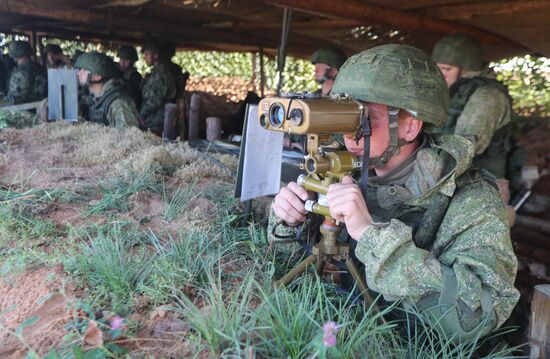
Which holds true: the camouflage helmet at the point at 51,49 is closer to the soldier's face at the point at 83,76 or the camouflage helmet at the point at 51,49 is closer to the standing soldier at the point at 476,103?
the soldier's face at the point at 83,76

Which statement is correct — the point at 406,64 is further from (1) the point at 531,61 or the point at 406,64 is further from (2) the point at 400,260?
(1) the point at 531,61

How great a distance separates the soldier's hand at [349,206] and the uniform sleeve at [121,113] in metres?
5.16

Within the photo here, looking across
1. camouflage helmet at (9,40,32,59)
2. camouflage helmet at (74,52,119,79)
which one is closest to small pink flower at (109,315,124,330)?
camouflage helmet at (74,52,119,79)

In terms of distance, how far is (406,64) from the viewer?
198 cm

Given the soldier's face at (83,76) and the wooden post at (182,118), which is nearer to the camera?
the soldier's face at (83,76)

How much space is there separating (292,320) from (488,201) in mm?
869

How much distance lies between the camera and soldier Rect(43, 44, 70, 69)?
10555 millimetres

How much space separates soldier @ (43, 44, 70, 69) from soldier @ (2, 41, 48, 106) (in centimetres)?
67

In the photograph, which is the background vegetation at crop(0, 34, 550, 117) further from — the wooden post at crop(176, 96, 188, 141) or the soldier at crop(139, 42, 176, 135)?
the soldier at crop(139, 42, 176, 135)

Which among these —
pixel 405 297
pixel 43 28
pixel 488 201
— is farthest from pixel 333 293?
pixel 43 28

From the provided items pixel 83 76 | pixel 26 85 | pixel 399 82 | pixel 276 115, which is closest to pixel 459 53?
pixel 399 82

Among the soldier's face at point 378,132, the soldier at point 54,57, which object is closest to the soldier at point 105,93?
the soldier at point 54,57

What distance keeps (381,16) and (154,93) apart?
4281 millimetres

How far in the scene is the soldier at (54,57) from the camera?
416 inches
